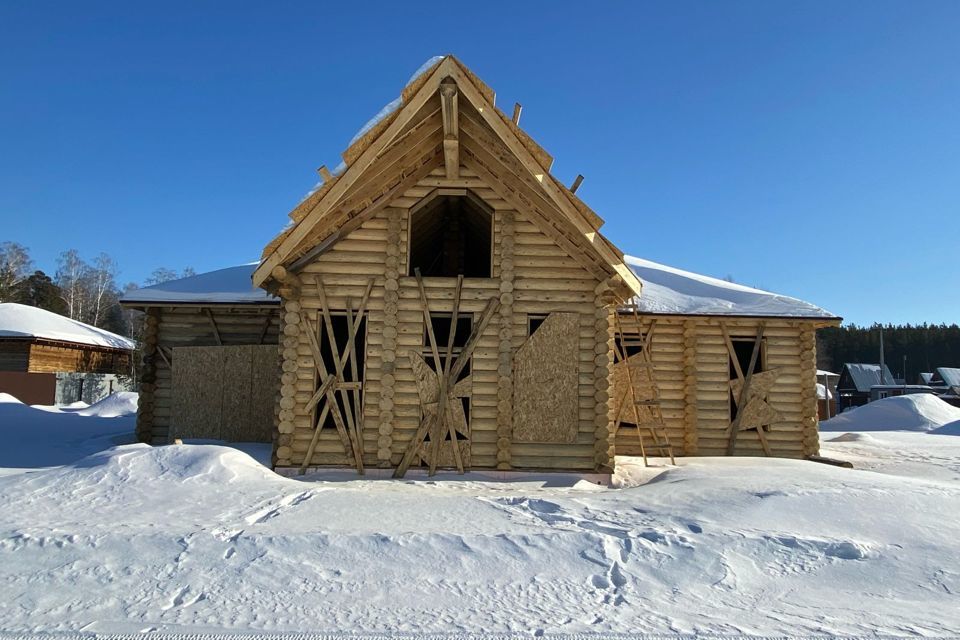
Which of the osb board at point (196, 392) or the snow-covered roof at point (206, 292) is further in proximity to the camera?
the snow-covered roof at point (206, 292)

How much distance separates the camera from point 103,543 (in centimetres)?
640

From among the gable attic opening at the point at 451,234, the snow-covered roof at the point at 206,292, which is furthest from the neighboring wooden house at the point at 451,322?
the snow-covered roof at the point at 206,292

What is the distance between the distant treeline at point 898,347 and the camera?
8219cm

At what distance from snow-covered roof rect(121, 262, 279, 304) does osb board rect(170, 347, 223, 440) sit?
1260 millimetres

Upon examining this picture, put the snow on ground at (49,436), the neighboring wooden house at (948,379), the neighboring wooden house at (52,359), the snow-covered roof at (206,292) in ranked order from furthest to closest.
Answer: the neighboring wooden house at (948,379) → the neighboring wooden house at (52,359) → the snow-covered roof at (206,292) → the snow on ground at (49,436)

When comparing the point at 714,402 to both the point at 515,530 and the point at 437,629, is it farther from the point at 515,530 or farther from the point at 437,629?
the point at 437,629

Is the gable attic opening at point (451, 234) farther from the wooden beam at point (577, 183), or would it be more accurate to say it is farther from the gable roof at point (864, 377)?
the gable roof at point (864, 377)

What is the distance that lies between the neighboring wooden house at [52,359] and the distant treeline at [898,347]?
257ft

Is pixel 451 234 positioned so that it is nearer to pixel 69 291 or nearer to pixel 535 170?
pixel 535 170

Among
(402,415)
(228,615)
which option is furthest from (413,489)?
(228,615)

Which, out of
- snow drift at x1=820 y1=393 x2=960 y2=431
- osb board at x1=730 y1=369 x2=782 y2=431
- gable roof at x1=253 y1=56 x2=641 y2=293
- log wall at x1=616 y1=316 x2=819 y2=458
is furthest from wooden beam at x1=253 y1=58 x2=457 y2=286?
snow drift at x1=820 y1=393 x2=960 y2=431

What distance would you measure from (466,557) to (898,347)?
95853 mm

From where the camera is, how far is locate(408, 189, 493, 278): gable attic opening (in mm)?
12531

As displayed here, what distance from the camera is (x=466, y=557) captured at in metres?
6.23
